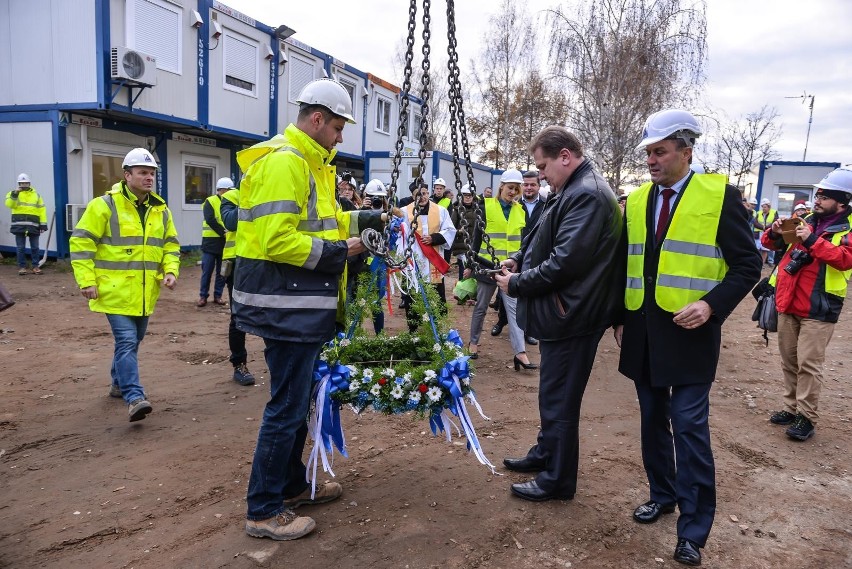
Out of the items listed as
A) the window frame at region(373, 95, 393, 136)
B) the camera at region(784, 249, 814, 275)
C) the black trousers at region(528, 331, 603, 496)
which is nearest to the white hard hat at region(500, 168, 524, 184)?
the camera at region(784, 249, 814, 275)

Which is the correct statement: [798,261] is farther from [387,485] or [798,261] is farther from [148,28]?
[148,28]

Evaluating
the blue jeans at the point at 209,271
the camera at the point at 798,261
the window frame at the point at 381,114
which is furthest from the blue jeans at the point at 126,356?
the window frame at the point at 381,114

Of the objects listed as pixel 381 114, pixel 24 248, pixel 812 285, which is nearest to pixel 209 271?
pixel 24 248

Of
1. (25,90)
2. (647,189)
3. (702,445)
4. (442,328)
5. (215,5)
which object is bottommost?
(702,445)

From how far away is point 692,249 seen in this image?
3.01m

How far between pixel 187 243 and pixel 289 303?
1401 centimetres

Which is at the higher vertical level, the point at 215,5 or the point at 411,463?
the point at 215,5

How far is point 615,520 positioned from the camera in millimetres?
3395

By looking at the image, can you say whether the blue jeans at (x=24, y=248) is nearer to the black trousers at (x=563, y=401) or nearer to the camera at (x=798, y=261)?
the black trousers at (x=563, y=401)

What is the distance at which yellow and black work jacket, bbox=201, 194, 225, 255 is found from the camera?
916 centimetres

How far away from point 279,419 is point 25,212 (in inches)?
462

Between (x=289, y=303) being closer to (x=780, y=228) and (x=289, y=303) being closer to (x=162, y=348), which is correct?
(x=780, y=228)

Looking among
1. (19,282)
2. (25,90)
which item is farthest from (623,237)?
(25,90)

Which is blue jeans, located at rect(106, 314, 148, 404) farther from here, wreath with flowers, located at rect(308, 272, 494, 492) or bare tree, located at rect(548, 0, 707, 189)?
bare tree, located at rect(548, 0, 707, 189)
